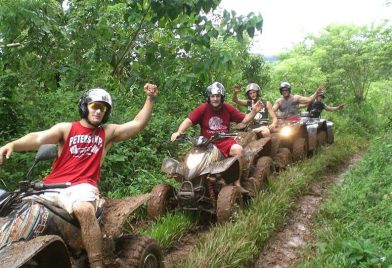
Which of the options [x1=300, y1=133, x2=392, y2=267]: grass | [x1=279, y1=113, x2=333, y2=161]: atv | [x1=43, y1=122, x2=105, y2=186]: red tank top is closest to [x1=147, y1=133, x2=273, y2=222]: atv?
[x1=300, y1=133, x2=392, y2=267]: grass

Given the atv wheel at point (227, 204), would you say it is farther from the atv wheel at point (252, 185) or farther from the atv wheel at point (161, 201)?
the atv wheel at point (161, 201)

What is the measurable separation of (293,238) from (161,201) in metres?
1.91

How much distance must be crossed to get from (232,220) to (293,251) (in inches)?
34.2

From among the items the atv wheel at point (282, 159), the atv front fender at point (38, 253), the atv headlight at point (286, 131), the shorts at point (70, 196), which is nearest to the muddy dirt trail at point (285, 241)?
the atv wheel at point (282, 159)

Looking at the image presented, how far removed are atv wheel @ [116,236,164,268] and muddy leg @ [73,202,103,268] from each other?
0.46 meters

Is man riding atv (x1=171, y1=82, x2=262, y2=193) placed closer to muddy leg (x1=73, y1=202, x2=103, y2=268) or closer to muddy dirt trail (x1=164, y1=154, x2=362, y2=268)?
muddy dirt trail (x1=164, y1=154, x2=362, y2=268)

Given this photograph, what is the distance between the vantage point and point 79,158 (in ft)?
12.9

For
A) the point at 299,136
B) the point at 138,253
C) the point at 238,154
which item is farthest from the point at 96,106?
the point at 299,136

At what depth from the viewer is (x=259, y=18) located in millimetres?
4484

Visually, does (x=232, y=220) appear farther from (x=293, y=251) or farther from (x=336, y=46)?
(x=336, y=46)

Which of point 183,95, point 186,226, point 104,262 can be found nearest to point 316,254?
point 186,226

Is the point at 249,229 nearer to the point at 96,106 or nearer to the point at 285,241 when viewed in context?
the point at 285,241

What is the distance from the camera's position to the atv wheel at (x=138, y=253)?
3.87 meters

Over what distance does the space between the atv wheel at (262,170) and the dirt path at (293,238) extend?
677 millimetres
